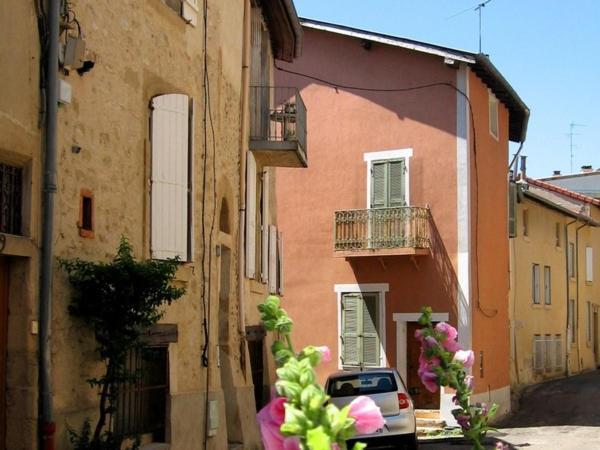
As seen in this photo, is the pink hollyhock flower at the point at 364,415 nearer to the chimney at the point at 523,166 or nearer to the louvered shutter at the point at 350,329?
the louvered shutter at the point at 350,329

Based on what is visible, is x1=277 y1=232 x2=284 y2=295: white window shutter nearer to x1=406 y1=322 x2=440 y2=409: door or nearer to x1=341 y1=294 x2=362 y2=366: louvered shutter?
x1=406 y1=322 x2=440 y2=409: door

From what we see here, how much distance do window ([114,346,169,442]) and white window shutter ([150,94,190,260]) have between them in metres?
1.15

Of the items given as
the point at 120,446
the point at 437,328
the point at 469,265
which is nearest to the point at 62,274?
the point at 120,446

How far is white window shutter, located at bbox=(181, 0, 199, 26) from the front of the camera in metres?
11.7

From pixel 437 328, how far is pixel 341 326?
1986 cm

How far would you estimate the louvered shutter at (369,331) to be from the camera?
917 inches

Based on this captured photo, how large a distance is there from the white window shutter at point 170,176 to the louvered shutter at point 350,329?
12763mm

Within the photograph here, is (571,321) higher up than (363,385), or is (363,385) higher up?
(571,321)

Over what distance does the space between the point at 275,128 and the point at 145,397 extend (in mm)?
7515

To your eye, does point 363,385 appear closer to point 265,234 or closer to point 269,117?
point 265,234

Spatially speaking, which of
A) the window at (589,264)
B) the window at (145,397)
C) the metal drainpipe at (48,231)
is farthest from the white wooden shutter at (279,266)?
the window at (589,264)

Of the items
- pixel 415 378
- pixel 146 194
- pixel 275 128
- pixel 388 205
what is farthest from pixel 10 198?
pixel 415 378

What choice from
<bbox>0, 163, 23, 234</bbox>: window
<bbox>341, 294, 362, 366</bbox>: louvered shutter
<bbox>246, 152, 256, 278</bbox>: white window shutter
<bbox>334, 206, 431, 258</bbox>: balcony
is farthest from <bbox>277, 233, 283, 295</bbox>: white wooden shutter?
<bbox>0, 163, 23, 234</bbox>: window

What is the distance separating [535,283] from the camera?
101ft
